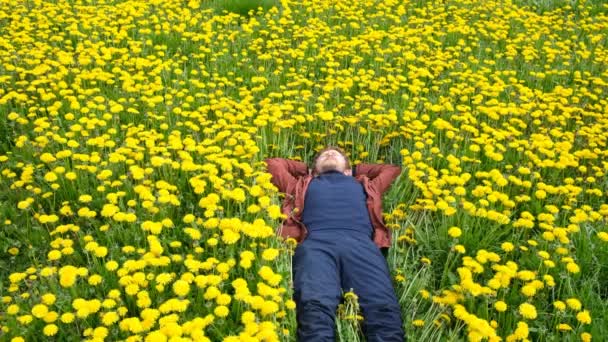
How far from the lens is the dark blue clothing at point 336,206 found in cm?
Result: 405

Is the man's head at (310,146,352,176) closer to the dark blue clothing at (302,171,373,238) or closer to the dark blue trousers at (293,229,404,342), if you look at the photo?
the dark blue clothing at (302,171,373,238)

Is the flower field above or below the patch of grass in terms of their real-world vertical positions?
below

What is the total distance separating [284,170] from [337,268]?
1.28m

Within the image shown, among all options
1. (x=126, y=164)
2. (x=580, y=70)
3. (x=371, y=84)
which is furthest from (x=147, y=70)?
(x=580, y=70)

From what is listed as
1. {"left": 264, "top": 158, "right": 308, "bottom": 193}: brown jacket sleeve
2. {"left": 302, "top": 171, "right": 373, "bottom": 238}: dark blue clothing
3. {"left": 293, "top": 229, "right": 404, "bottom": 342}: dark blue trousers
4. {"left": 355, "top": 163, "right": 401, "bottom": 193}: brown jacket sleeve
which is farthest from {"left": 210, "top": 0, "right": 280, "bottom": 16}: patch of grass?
{"left": 293, "top": 229, "right": 404, "bottom": 342}: dark blue trousers

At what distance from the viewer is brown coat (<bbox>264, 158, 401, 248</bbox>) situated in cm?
409

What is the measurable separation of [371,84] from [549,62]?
2.68 meters

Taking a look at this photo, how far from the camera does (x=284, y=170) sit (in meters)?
4.65

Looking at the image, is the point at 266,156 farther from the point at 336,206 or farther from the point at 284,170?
the point at 336,206

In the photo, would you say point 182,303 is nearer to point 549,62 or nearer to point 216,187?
point 216,187

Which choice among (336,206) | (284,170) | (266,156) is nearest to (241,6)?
(266,156)

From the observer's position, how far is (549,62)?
271 inches

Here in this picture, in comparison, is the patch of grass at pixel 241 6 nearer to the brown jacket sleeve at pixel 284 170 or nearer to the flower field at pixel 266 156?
the flower field at pixel 266 156

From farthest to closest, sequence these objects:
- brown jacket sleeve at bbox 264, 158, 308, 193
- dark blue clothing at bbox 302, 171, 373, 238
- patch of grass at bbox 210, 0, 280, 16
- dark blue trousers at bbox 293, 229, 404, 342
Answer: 1. patch of grass at bbox 210, 0, 280, 16
2. brown jacket sleeve at bbox 264, 158, 308, 193
3. dark blue clothing at bbox 302, 171, 373, 238
4. dark blue trousers at bbox 293, 229, 404, 342
